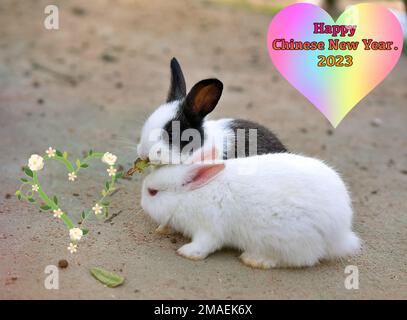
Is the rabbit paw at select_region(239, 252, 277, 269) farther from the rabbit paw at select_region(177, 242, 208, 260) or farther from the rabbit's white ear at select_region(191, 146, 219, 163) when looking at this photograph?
the rabbit's white ear at select_region(191, 146, 219, 163)

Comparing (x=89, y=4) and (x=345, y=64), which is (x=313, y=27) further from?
(x=89, y=4)

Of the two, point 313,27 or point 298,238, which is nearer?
point 298,238

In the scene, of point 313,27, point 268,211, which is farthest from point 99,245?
point 313,27

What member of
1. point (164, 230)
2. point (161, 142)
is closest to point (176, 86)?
point (161, 142)

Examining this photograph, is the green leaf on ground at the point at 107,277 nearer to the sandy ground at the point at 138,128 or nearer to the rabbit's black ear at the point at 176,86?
the sandy ground at the point at 138,128

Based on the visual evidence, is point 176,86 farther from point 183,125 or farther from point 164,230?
point 164,230

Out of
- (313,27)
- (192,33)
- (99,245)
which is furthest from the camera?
(192,33)
